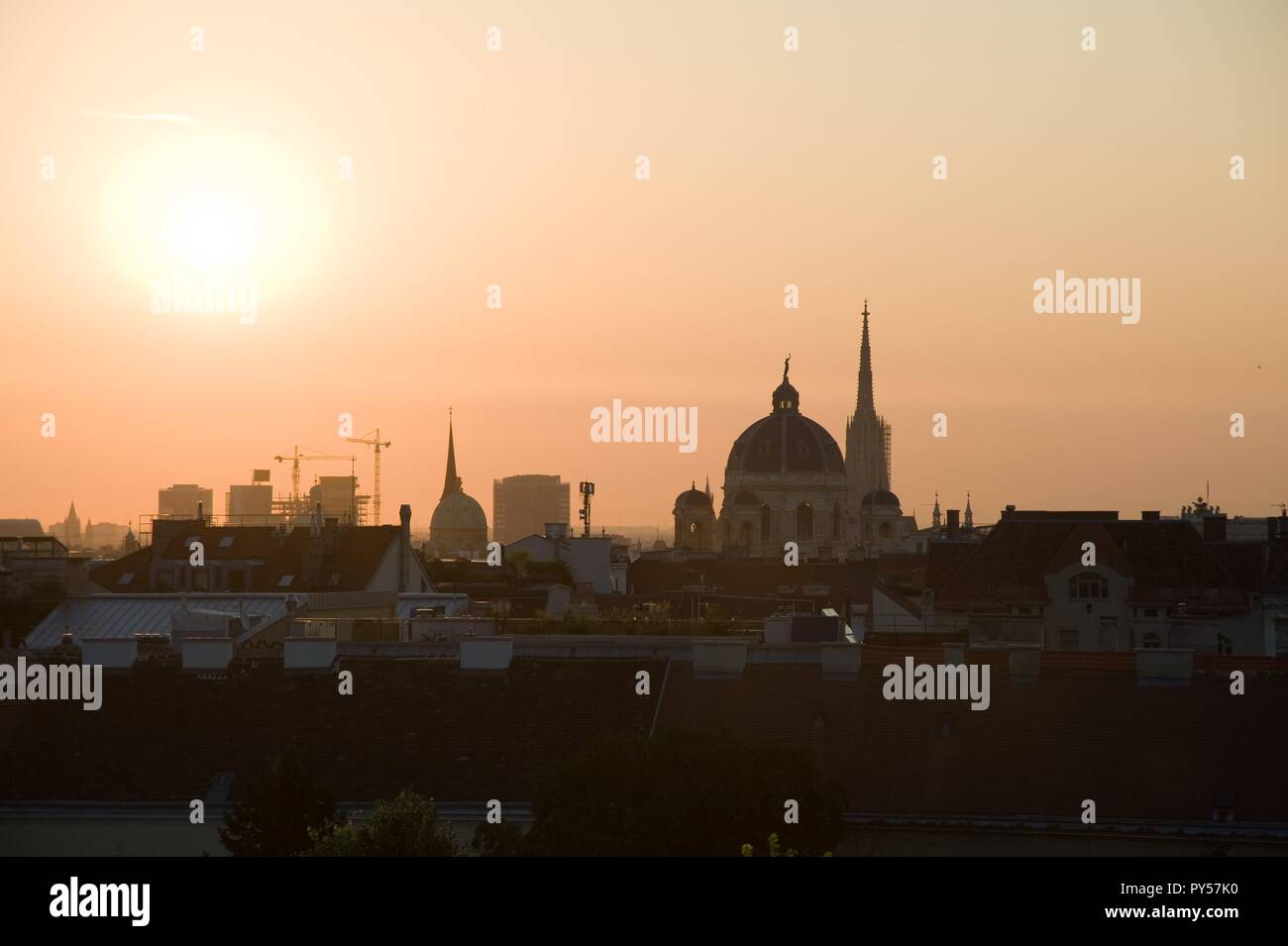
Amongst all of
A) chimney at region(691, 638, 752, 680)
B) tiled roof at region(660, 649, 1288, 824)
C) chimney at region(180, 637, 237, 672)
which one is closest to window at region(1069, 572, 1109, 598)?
tiled roof at region(660, 649, 1288, 824)

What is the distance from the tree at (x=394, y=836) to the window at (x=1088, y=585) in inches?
2112

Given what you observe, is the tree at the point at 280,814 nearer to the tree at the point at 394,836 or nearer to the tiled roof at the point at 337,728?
the tree at the point at 394,836

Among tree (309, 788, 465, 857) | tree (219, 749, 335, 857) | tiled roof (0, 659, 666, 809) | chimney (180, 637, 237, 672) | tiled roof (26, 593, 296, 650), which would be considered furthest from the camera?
tiled roof (26, 593, 296, 650)

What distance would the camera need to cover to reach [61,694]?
42812 millimetres

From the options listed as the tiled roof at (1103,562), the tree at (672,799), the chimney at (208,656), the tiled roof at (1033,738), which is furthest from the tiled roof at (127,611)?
the tree at (672,799)

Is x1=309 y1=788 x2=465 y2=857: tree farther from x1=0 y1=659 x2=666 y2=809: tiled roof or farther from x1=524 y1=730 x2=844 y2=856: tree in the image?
x1=0 y1=659 x2=666 y2=809: tiled roof

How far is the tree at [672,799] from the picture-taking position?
98.1ft

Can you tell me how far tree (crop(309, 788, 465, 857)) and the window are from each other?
2112 inches

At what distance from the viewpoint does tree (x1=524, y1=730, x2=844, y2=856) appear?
2991 cm

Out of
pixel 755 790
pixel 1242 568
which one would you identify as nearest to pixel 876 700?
pixel 755 790

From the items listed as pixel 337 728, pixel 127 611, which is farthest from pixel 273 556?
pixel 337 728
